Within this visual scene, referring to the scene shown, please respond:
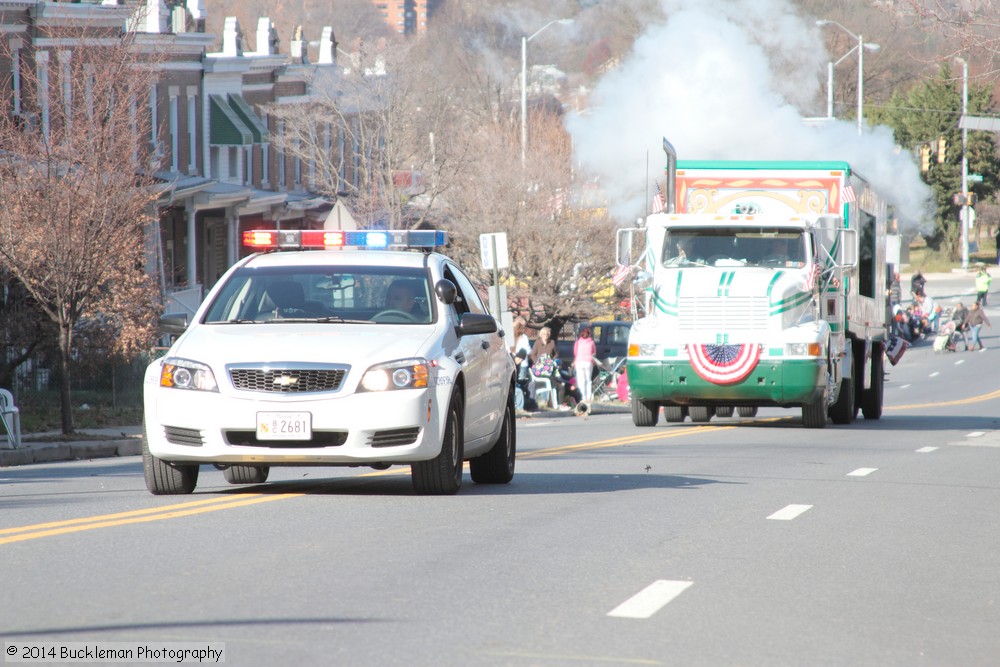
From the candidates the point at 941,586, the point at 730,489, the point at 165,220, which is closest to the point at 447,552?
the point at 941,586

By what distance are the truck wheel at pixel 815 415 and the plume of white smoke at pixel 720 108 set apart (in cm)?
564

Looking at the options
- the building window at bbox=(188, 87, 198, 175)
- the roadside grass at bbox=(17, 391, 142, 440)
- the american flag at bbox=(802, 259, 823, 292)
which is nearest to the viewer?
the american flag at bbox=(802, 259, 823, 292)

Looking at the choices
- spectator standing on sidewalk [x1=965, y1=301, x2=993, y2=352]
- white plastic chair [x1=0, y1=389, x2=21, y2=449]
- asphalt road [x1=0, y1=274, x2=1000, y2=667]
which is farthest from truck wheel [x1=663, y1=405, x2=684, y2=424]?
spectator standing on sidewalk [x1=965, y1=301, x2=993, y2=352]

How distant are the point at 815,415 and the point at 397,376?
12237 millimetres

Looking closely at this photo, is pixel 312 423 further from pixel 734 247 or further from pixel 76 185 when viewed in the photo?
pixel 734 247

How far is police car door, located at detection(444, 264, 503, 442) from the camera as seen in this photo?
11297 millimetres

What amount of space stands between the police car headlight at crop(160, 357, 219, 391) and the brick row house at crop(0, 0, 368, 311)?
18.2 metres

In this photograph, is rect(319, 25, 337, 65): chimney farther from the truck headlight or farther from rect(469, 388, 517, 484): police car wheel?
rect(469, 388, 517, 484): police car wheel

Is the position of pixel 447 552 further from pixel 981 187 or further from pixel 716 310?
pixel 981 187

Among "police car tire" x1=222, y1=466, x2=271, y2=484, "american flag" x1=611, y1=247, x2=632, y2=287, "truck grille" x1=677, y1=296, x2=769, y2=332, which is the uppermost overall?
"american flag" x1=611, y1=247, x2=632, y2=287

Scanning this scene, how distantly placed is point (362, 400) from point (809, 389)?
11.1m

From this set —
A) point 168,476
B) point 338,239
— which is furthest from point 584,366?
point 168,476

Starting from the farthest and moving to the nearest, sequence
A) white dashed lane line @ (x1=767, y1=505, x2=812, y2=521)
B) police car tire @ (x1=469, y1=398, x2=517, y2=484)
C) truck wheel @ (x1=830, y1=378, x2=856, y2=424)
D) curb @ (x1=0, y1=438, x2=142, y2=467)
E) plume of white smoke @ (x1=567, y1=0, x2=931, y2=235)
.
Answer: plume of white smoke @ (x1=567, y1=0, x2=931, y2=235), truck wheel @ (x1=830, y1=378, x2=856, y2=424), curb @ (x1=0, y1=438, x2=142, y2=467), police car tire @ (x1=469, y1=398, x2=517, y2=484), white dashed lane line @ (x1=767, y1=505, x2=812, y2=521)

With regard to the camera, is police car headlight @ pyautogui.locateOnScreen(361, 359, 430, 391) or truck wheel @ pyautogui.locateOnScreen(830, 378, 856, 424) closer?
police car headlight @ pyautogui.locateOnScreen(361, 359, 430, 391)
